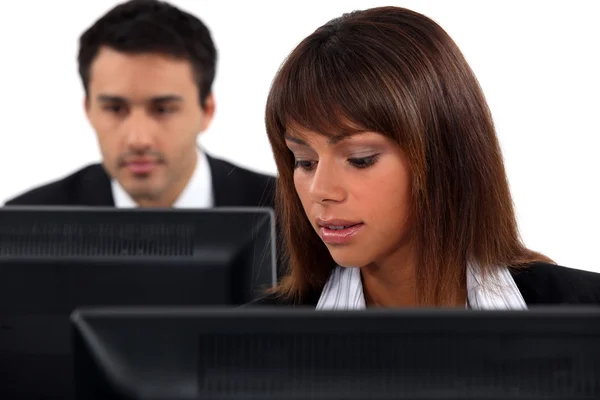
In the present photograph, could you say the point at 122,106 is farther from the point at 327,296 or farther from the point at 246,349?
the point at 246,349

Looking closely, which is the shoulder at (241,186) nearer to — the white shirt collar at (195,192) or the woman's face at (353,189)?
the white shirt collar at (195,192)

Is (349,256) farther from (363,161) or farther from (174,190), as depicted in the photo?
(174,190)

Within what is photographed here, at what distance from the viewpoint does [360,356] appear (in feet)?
2.47

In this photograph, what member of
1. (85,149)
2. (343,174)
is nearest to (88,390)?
(343,174)

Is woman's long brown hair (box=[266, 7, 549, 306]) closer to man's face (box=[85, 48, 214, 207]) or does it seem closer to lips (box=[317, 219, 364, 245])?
lips (box=[317, 219, 364, 245])

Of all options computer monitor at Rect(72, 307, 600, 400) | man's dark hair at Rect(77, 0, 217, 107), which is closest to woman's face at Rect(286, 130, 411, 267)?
computer monitor at Rect(72, 307, 600, 400)

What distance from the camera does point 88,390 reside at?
30.7 inches

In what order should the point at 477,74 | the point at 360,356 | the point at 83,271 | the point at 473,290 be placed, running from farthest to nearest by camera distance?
the point at 477,74 → the point at 473,290 → the point at 83,271 → the point at 360,356

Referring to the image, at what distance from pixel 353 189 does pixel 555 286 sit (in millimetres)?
416

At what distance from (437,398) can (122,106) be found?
84.6 inches

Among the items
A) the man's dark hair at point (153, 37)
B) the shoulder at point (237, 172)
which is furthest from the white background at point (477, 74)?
the shoulder at point (237, 172)

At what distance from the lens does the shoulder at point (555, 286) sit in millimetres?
1473

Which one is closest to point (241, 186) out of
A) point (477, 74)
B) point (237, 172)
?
point (237, 172)

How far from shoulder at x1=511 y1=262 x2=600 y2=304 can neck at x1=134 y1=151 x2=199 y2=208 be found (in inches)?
59.0
